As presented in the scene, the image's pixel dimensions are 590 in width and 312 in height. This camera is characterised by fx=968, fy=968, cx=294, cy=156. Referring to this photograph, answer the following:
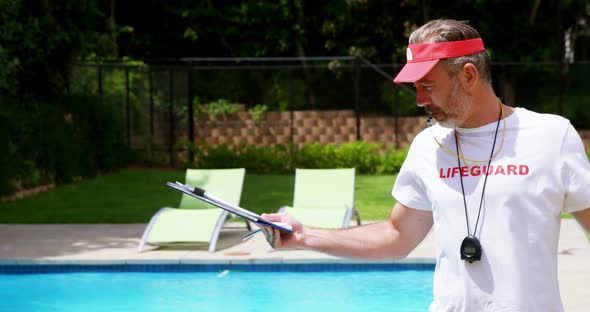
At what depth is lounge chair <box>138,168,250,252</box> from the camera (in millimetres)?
10625

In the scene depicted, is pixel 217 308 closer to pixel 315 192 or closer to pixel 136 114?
pixel 315 192

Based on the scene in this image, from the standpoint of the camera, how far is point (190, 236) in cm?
1066

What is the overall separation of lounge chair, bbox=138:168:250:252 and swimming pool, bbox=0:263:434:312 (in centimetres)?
44

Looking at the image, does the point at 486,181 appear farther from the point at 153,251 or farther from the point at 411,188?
the point at 153,251

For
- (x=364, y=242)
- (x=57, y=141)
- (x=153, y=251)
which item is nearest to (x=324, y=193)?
(x=153, y=251)

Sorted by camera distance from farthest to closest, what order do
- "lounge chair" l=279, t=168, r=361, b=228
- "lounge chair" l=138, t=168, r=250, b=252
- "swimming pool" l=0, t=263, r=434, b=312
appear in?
"lounge chair" l=279, t=168, r=361, b=228, "lounge chair" l=138, t=168, r=250, b=252, "swimming pool" l=0, t=263, r=434, b=312

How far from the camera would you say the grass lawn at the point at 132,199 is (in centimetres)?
1370

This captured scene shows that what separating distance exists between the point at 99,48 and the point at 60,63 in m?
1.12

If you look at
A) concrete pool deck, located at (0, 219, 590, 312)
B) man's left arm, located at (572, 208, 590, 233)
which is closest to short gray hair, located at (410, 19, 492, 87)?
man's left arm, located at (572, 208, 590, 233)

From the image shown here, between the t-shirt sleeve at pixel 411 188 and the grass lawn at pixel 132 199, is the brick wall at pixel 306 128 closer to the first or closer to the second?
the grass lawn at pixel 132 199

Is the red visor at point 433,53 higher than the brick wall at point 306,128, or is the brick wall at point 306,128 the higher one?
the red visor at point 433,53

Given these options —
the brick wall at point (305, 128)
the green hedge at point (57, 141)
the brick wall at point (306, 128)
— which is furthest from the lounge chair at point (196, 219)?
the brick wall at point (305, 128)

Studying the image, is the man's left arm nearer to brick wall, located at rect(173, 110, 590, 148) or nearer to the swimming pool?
the swimming pool

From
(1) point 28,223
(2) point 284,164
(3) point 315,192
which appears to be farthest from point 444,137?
(2) point 284,164
